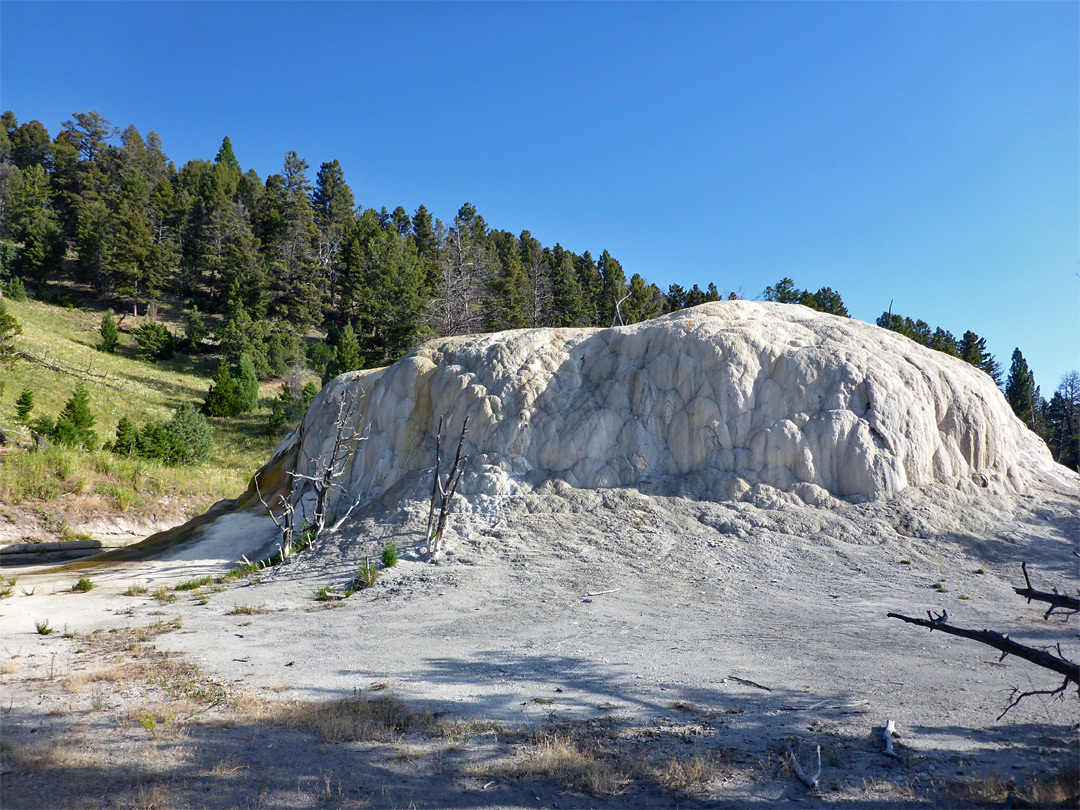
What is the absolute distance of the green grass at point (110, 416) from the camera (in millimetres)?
27688

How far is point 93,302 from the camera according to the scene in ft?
207

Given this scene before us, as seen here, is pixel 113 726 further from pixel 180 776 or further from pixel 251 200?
pixel 251 200

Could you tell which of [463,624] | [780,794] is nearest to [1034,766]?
[780,794]

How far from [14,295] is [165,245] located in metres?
13.6

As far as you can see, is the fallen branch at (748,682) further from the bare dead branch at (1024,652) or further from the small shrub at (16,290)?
the small shrub at (16,290)

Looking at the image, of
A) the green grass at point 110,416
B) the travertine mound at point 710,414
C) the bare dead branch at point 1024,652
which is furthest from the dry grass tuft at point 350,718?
the green grass at point 110,416

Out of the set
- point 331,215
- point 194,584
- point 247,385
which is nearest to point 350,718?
point 194,584

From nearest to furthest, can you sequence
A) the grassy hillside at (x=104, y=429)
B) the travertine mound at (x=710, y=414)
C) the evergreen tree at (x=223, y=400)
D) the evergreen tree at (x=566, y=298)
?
the travertine mound at (x=710, y=414) < the grassy hillside at (x=104, y=429) < the evergreen tree at (x=223, y=400) < the evergreen tree at (x=566, y=298)

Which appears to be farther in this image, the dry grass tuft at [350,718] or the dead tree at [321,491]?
the dead tree at [321,491]

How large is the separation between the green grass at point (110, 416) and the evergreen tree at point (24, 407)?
0.40 metres

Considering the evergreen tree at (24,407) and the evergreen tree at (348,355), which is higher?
the evergreen tree at (348,355)

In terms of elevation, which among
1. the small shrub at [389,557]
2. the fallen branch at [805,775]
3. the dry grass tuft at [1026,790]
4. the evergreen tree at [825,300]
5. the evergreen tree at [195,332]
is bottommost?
the small shrub at [389,557]

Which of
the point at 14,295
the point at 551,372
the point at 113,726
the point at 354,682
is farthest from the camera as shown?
the point at 14,295

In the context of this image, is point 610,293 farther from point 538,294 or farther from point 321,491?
point 321,491
